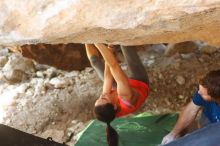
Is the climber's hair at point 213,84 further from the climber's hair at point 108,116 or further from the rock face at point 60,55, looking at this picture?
the rock face at point 60,55

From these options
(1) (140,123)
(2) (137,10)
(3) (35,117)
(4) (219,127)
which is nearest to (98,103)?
(1) (140,123)

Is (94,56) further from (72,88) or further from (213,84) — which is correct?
(213,84)

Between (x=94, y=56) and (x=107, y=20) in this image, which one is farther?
(x=94, y=56)

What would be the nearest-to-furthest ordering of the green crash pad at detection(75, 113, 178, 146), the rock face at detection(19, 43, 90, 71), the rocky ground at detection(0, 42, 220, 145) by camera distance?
the green crash pad at detection(75, 113, 178, 146)
the rocky ground at detection(0, 42, 220, 145)
the rock face at detection(19, 43, 90, 71)

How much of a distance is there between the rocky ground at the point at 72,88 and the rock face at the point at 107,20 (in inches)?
65.4

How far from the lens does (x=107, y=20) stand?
4.31 ft

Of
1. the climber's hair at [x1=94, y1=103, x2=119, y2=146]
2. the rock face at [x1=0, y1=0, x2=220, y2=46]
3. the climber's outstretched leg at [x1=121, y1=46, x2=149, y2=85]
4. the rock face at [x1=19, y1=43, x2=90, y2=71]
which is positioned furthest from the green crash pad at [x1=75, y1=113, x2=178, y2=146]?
the rock face at [x1=0, y1=0, x2=220, y2=46]

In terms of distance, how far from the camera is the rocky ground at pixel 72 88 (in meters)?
3.20

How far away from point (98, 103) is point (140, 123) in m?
0.50

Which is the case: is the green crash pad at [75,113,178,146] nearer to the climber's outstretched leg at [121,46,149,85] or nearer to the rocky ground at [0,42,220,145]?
the rocky ground at [0,42,220,145]

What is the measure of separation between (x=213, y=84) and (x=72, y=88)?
1.67 metres

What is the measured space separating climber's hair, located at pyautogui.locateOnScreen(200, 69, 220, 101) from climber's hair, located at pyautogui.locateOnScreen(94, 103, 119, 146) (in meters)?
0.66

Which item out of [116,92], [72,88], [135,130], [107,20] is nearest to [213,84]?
[116,92]

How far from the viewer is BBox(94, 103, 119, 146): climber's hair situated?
252 cm
